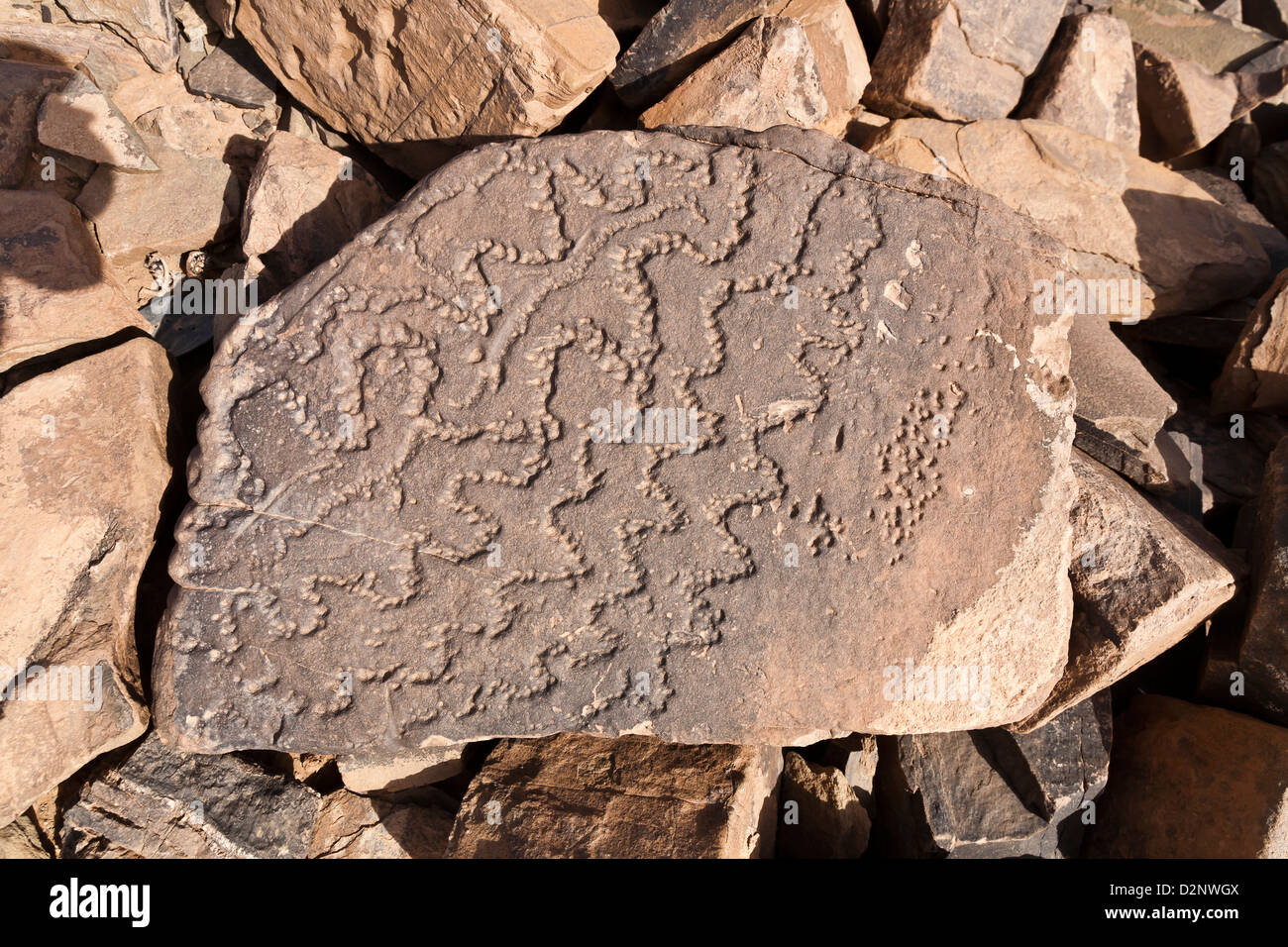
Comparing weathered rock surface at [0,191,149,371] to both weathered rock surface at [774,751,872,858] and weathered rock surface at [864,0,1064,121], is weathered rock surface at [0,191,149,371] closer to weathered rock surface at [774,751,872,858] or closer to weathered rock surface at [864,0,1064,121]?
weathered rock surface at [774,751,872,858]

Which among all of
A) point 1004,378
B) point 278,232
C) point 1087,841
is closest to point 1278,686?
point 1087,841

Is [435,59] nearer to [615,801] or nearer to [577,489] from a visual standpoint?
[577,489]

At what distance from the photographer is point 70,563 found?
1.90m

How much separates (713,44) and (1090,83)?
55.2 inches

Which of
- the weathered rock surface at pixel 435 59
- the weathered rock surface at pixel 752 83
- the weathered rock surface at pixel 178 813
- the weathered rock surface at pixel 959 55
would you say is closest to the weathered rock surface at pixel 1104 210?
the weathered rock surface at pixel 959 55

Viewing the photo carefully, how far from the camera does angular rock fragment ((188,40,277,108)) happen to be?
2.46 metres

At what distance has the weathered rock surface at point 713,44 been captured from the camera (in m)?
2.25

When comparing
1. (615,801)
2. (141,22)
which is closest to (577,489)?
(615,801)

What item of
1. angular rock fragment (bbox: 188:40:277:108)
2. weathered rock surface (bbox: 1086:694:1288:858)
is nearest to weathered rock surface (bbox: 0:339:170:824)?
angular rock fragment (bbox: 188:40:277:108)

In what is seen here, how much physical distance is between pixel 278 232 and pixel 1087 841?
2731 millimetres

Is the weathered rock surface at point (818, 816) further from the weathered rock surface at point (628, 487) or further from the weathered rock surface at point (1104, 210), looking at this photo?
the weathered rock surface at point (1104, 210)

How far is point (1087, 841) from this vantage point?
7.44 ft

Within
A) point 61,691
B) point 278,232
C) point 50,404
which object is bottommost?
point 61,691
